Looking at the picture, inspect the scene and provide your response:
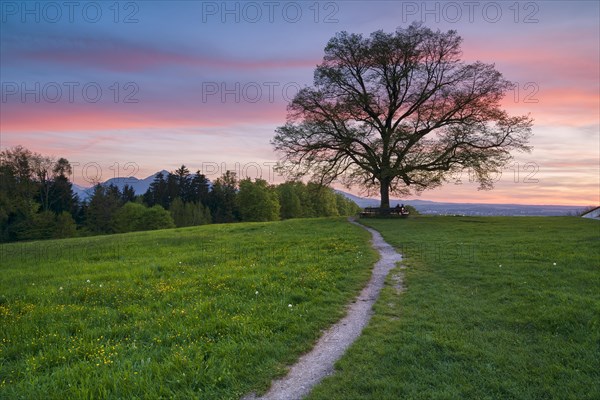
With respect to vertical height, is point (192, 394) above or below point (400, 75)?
below

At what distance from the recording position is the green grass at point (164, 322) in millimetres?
5820

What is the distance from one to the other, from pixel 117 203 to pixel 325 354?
9421 cm

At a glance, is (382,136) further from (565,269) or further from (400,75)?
(565,269)

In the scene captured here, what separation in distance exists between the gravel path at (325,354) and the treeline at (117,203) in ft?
99.0

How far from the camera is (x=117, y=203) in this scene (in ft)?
290

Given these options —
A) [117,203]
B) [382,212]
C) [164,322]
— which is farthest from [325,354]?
[117,203]

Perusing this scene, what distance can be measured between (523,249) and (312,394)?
53.6 feet

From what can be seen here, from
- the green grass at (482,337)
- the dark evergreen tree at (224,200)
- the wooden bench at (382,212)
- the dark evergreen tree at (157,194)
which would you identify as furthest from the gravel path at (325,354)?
the dark evergreen tree at (157,194)

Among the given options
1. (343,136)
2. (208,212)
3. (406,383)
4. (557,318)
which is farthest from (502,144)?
(208,212)

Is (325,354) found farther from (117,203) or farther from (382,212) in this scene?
(117,203)

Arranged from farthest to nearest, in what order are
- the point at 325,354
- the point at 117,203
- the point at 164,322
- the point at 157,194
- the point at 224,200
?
the point at 224,200, the point at 157,194, the point at 117,203, the point at 164,322, the point at 325,354

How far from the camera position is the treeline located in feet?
231

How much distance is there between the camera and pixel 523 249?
57.3 ft

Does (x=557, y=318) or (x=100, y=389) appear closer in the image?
(x=100, y=389)
